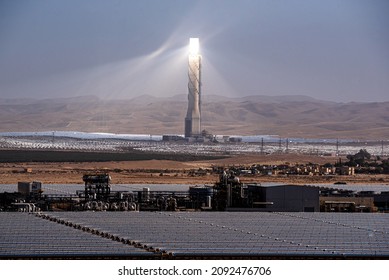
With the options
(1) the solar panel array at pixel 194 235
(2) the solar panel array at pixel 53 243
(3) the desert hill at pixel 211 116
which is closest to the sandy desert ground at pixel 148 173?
(1) the solar panel array at pixel 194 235

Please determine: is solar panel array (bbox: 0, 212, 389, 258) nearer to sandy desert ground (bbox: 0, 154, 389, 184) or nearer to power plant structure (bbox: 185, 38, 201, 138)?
sandy desert ground (bbox: 0, 154, 389, 184)

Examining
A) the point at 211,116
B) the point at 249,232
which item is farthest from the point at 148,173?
the point at 211,116

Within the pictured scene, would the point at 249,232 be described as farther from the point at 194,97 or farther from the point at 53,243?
the point at 194,97

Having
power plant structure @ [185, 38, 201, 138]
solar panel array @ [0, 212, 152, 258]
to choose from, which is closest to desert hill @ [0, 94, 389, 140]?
power plant structure @ [185, 38, 201, 138]

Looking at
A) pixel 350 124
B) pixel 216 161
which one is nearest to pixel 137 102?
pixel 350 124

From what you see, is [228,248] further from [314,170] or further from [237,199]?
[314,170]

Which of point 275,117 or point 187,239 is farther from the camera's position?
point 275,117
